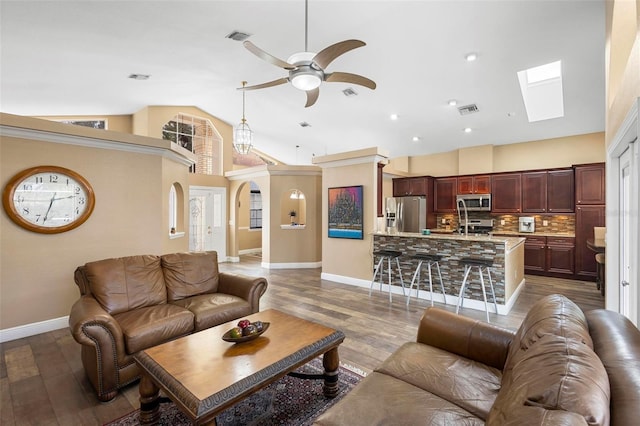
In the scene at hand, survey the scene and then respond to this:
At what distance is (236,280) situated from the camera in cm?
336

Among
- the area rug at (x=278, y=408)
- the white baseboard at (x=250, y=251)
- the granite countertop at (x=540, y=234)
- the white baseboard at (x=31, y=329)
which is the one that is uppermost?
the granite countertop at (x=540, y=234)

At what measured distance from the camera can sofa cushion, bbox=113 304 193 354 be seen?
2.31m

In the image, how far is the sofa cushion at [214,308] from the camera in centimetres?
273

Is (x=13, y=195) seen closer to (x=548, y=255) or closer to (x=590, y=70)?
(x=590, y=70)

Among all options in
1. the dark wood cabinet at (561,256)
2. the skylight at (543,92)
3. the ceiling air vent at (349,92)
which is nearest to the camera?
the skylight at (543,92)

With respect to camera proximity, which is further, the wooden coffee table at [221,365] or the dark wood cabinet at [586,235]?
the dark wood cabinet at [586,235]

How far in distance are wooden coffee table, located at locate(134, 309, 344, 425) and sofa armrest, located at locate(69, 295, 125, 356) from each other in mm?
502

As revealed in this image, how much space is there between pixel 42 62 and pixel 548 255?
9683 mm

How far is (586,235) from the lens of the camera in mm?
Answer: 5703

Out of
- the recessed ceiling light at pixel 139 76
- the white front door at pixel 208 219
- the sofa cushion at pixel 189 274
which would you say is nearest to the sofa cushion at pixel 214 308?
the sofa cushion at pixel 189 274

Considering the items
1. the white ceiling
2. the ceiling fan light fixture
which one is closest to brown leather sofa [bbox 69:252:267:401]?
the ceiling fan light fixture

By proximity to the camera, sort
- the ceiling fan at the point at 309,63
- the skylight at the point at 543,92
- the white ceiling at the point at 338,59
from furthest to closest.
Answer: the skylight at the point at 543,92
the white ceiling at the point at 338,59
the ceiling fan at the point at 309,63

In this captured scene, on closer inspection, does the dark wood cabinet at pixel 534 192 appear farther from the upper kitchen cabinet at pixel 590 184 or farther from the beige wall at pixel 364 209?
the beige wall at pixel 364 209

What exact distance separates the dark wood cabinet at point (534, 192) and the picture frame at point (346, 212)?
3878 mm
